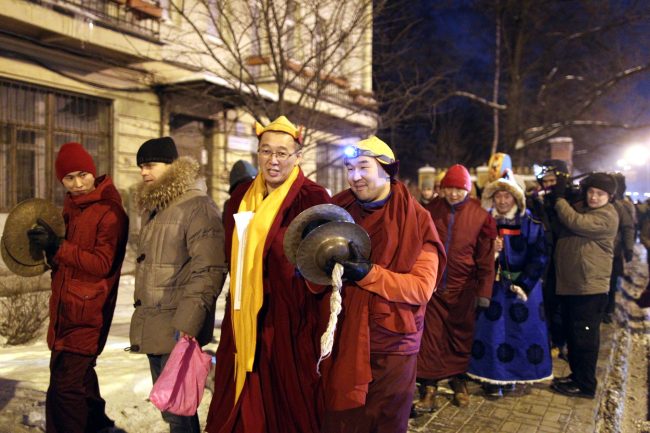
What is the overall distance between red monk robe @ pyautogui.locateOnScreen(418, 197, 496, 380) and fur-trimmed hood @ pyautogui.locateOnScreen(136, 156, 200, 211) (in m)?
2.25

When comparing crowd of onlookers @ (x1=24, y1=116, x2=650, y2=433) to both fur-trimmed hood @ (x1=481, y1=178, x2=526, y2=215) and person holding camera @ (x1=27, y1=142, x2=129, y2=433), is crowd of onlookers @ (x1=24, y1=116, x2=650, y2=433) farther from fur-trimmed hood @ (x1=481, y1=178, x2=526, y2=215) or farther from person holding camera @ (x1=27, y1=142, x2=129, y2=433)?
fur-trimmed hood @ (x1=481, y1=178, x2=526, y2=215)

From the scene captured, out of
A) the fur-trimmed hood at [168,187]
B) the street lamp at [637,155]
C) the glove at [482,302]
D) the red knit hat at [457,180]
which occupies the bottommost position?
the glove at [482,302]

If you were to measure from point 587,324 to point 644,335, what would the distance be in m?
3.44

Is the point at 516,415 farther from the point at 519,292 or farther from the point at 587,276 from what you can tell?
the point at 587,276

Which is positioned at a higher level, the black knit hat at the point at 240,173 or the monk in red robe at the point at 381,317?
the black knit hat at the point at 240,173

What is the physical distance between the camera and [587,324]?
16.5 ft

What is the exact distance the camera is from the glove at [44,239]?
3.41m

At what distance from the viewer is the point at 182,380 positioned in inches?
113

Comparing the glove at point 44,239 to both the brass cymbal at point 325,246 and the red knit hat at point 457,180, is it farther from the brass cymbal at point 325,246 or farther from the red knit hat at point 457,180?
the red knit hat at point 457,180

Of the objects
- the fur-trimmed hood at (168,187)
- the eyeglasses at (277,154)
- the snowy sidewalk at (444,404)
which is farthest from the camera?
the snowy sidewalk at (444,404)

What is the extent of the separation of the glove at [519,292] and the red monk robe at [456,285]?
1.30 feet

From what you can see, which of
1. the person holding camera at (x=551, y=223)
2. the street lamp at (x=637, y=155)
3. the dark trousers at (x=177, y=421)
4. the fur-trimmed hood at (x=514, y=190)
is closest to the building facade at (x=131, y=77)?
the person holding camera at (x=551, y=223)

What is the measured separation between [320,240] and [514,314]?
10.3 ft

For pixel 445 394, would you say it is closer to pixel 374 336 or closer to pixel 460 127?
pixel 374 336
